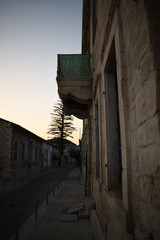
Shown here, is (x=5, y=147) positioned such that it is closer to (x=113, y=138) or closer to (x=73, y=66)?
(x=73, y=66)

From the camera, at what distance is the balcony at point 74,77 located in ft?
20.0

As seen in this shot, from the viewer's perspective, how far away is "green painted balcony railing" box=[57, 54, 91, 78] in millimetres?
6172

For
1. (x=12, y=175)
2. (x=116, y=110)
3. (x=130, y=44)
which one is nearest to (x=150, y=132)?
(x=130, y=44)

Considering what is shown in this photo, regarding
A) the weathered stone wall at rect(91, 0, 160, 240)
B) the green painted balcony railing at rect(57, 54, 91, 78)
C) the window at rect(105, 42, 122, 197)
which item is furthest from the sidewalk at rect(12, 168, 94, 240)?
the green painted balcony railing at rect(57, 54, 91, 78)

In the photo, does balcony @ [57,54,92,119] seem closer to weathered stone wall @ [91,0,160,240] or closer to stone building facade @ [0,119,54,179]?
weathered stone wall @ [91,0,160,240]

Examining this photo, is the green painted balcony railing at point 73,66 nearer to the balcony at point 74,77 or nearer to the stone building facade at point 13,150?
the balcony at point 74,77

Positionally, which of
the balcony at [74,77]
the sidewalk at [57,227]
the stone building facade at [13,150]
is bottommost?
the sidewalk at [57,227]

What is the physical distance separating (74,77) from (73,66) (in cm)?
49

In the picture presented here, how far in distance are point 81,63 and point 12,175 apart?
15.6 m

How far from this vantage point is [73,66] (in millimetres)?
6336

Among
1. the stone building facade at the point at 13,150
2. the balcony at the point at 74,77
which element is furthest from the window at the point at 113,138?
the stone building facade at the point at 13,150

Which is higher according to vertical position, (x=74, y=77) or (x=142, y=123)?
(x=74, y=77)

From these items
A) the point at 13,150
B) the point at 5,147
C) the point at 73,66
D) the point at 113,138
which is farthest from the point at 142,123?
the point at 13,150

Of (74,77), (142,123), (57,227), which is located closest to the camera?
(142,123)
